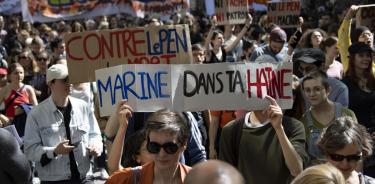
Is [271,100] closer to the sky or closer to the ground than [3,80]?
closer to the sky

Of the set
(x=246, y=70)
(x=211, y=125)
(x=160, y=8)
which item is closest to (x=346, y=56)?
(x=211, y=125)

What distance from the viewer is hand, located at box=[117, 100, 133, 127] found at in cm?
435

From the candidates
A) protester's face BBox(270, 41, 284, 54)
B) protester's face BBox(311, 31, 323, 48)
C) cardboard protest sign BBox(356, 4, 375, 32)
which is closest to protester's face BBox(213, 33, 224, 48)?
protester's face BBox(311, 31, 323, 48)

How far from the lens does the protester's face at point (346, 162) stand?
12.7 feet

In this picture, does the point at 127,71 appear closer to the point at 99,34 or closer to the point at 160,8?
the point at 99,34

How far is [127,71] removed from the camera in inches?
196

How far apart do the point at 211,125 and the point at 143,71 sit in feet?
6.68

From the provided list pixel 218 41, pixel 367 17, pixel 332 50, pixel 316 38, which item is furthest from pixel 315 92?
pixel 218 41

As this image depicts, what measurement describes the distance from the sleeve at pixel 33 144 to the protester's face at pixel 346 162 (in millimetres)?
2279

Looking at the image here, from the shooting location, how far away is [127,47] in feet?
19.6

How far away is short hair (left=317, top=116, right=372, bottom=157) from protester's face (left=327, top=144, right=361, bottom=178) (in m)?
0.02

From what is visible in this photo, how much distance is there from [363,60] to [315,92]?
1507 millimetres

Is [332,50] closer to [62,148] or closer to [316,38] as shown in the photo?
[316,38]

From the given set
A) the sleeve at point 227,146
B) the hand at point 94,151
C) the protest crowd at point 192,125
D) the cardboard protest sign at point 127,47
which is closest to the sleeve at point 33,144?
the protest crowd at point 192,125
